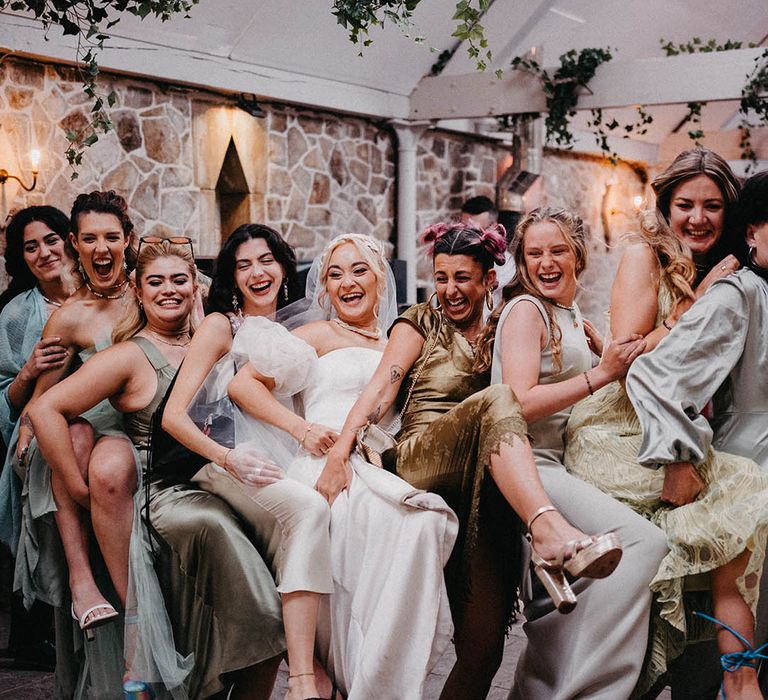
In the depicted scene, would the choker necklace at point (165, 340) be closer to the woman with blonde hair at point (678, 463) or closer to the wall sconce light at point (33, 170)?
the woman with blonde hair at point (678, 463)

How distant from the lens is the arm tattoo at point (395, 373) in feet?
9.89

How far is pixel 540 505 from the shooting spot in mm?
2438

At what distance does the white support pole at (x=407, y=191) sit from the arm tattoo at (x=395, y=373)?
5715mm

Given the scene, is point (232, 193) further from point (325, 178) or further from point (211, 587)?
point (211, 587)

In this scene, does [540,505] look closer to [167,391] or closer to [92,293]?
[167,391]

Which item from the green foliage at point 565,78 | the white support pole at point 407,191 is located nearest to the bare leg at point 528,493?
the green foliage at point 565,78

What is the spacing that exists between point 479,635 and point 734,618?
74 centimetres

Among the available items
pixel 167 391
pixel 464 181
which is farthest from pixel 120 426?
pixel 464 181

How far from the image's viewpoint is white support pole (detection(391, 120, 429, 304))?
877 centimetres

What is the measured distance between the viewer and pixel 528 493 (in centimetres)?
247

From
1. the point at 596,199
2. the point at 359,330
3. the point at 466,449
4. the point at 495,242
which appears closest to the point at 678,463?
the point at 466,449

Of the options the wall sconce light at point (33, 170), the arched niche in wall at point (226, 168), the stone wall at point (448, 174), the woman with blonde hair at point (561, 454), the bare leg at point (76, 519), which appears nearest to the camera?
the woman with blonde hair at point (561, 454)

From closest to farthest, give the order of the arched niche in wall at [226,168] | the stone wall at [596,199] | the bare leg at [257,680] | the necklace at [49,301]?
the bare leg at [257,680], the necklace at [49,301], the arched niche in wall at [226,168], the stone wall at [596,199]

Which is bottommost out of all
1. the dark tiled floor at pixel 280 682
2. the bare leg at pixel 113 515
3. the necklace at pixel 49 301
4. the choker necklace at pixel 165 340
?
the dark tiled floor at pixel 280 682
